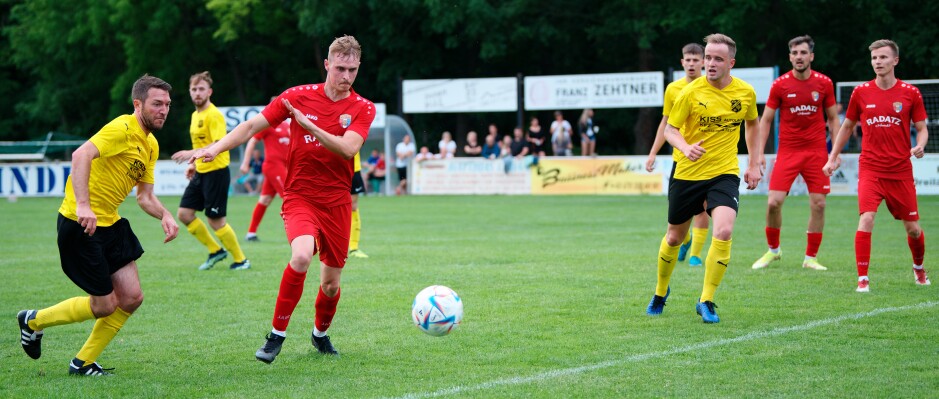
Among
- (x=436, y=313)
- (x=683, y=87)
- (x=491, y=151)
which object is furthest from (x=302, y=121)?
(x=491, y=151)

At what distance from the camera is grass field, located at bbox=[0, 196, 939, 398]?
6016mm

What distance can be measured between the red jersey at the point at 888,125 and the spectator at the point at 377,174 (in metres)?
22.4

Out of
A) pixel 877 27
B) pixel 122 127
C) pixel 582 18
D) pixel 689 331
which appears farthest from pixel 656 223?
pixel 582 18

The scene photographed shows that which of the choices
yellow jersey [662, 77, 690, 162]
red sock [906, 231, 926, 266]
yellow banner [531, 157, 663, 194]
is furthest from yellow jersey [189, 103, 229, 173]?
yellow banner [531, 157, 663, 194]

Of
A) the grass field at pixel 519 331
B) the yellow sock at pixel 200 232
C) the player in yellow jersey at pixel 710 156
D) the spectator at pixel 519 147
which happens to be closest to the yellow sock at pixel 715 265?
the player in yellow jersey at pixel 710 156

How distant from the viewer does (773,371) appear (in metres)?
6.18

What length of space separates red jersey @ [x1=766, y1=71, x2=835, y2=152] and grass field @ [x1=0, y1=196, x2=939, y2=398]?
1.41m

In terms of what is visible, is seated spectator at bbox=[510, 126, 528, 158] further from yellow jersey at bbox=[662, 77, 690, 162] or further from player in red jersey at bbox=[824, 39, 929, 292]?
player in red jersey at bbox=[824, 39, 929, 292]

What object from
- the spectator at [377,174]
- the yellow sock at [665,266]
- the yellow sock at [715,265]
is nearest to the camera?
the yellow sock at [715,265]

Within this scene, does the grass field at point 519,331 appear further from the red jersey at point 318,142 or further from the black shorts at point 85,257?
the red jersey at point 318,142

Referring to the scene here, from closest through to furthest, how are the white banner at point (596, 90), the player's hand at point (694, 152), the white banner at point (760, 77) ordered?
the player's hand at point (694, 152) → the white banner at point (760, 77) → the white banner at point (596, 90)

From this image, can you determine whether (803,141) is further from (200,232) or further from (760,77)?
(760,77)

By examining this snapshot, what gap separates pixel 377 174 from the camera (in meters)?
31.6

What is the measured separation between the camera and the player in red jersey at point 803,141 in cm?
1119
